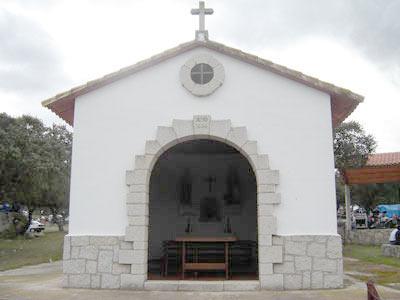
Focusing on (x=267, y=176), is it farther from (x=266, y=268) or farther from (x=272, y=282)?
(x=272, y=282)

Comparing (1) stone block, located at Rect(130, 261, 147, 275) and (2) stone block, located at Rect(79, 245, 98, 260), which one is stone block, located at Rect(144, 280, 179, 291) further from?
(2) stone block, located at Rect(79, 245, 98, 260)

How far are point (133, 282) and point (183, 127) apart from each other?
9.04ft

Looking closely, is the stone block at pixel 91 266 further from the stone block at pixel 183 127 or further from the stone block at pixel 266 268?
the stone block at pixel 266 268

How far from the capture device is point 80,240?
7988mm

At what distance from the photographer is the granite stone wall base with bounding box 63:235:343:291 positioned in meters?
7.69

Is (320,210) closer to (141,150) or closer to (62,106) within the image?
(141,150)

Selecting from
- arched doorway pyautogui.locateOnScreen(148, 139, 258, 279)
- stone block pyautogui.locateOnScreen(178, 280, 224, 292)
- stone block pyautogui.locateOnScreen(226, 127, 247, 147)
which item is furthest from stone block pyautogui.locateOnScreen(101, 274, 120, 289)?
arched doorway pyautogui.locateOnScreen(148, 139, 258, 279)

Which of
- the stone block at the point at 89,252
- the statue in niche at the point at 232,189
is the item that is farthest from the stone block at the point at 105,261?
the statue in niche at the point at 232,189

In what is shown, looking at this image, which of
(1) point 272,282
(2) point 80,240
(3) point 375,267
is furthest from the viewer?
(3) point 375,267

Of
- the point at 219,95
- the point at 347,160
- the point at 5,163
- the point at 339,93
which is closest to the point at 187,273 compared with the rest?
the point at 219,95

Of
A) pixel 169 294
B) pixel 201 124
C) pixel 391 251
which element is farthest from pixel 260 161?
pixel 391 251

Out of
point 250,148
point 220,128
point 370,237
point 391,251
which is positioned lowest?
point 391,251

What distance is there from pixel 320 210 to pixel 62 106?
5.03m

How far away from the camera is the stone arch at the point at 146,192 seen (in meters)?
7.74
